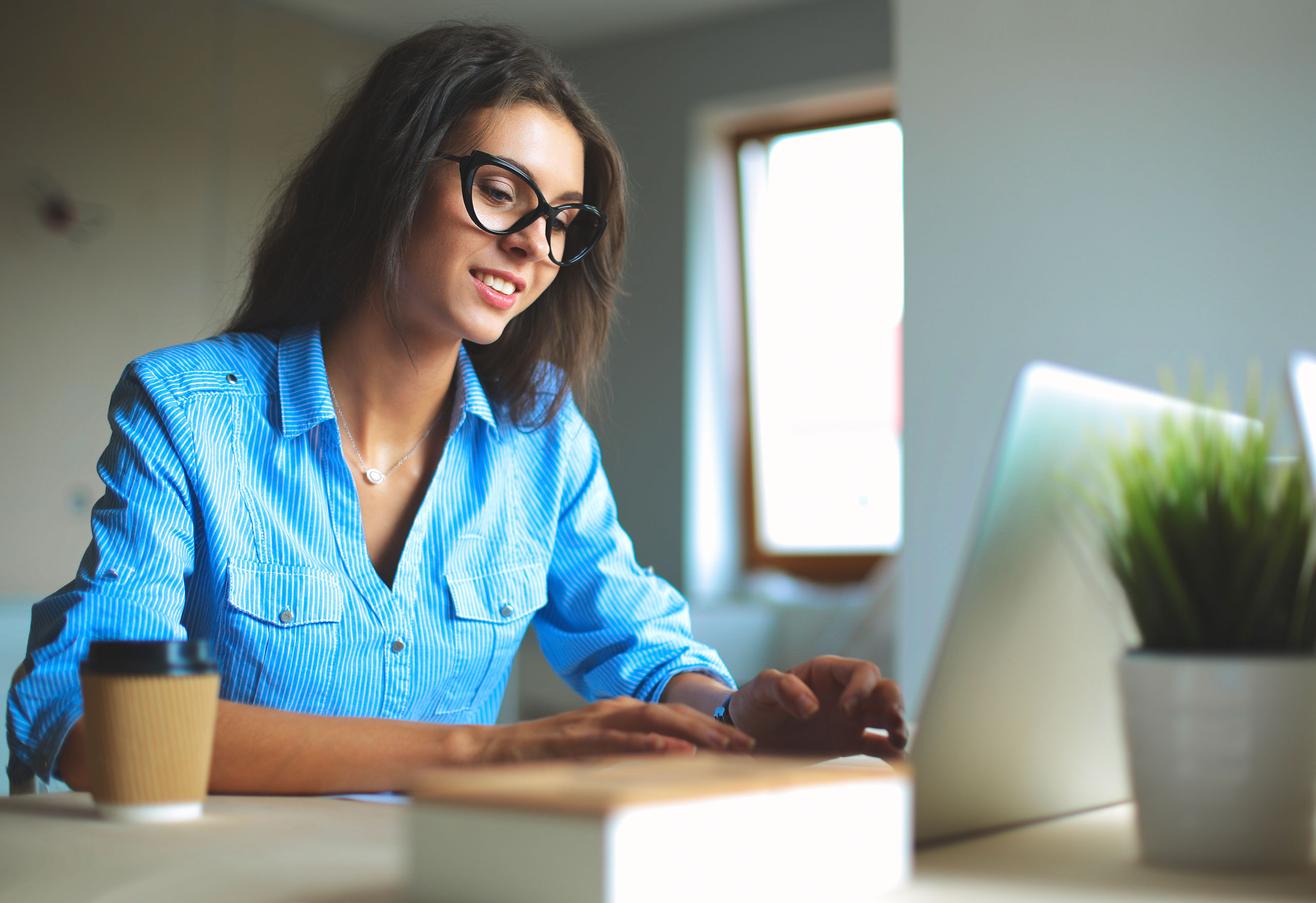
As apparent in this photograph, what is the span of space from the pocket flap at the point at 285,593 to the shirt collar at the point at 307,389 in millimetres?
150

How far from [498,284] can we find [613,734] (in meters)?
0.72

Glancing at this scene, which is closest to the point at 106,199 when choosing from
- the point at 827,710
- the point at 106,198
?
the point at 106,198

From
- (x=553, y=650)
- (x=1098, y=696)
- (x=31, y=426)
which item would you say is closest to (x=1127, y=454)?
(x=1098, y=696)

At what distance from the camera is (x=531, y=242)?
4.39 ft

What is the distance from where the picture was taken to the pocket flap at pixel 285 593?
3.75 ft

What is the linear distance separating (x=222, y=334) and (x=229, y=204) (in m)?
3.47

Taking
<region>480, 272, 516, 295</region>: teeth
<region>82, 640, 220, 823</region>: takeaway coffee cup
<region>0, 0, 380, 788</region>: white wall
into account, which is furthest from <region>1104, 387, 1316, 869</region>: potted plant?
<region>0, 0, 380, 788</region>: white wall

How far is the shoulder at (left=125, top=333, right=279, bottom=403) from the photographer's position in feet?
3.74

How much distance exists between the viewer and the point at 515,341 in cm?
157

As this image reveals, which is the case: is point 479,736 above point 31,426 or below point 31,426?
below

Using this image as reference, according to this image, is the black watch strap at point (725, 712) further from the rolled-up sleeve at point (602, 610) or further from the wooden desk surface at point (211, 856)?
the wooden desk surface at point (211, 856)

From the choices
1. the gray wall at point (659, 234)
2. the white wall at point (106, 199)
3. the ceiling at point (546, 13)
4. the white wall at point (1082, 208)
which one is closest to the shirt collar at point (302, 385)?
the white wall at point (1082, 208)

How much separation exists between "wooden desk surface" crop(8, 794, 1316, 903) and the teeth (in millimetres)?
753

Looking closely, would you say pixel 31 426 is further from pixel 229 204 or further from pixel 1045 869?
pixel 1045 869
